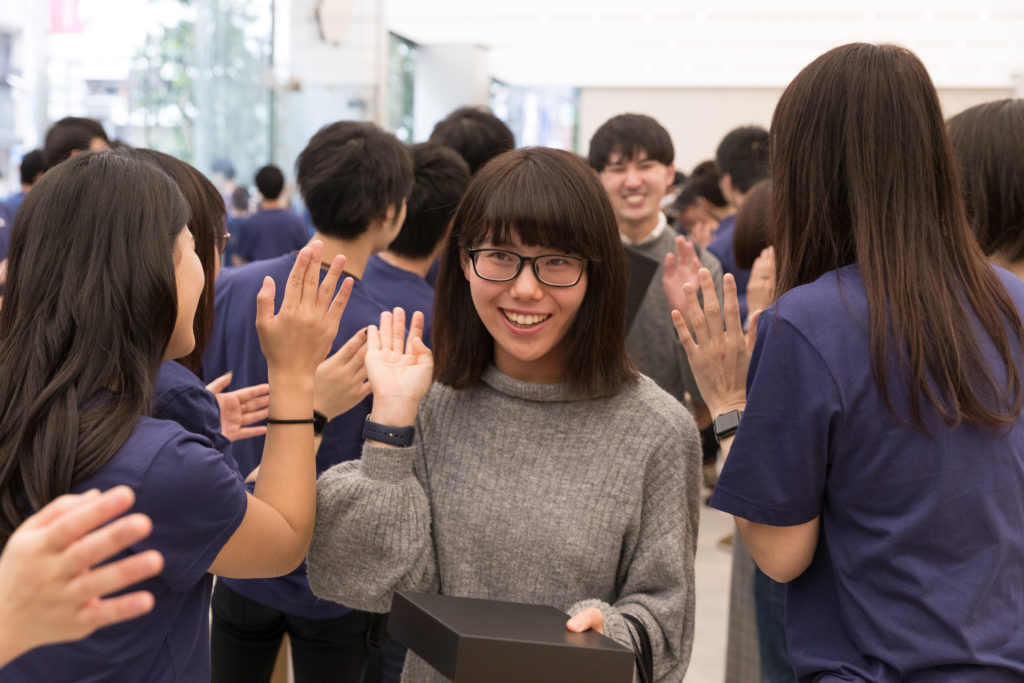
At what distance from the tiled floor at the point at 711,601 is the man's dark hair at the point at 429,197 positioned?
51.7 inches

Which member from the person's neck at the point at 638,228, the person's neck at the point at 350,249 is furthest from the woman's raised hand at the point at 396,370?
the person's neck at the point at 638,228

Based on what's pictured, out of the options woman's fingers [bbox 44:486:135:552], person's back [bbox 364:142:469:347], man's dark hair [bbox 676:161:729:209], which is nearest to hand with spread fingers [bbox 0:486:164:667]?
woman's fingers [bbox 44:486:135:552]

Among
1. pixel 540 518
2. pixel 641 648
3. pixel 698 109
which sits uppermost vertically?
pixel 698 109

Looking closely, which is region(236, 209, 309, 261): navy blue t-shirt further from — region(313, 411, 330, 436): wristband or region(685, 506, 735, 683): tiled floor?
region(313, 411, 330, 436): wristband

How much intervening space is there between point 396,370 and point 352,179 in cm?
94

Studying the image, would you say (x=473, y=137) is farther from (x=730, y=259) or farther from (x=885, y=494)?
(x=885, y=494)

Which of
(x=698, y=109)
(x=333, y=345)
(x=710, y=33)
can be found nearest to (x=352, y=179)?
(x=333, y=345)

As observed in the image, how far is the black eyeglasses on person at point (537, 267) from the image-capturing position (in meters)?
1.46

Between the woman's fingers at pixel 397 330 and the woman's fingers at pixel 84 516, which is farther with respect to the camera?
the woman's fingers at pixel 397 330

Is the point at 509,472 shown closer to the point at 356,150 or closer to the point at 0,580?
the point at 0,580

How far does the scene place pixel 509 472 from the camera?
4.85 ft

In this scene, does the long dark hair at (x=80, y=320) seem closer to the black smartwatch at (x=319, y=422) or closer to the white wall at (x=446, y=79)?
the black smartwatch at (x=319, y=422)

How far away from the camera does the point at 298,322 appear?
1.39 meters

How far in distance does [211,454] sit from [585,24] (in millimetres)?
13423
